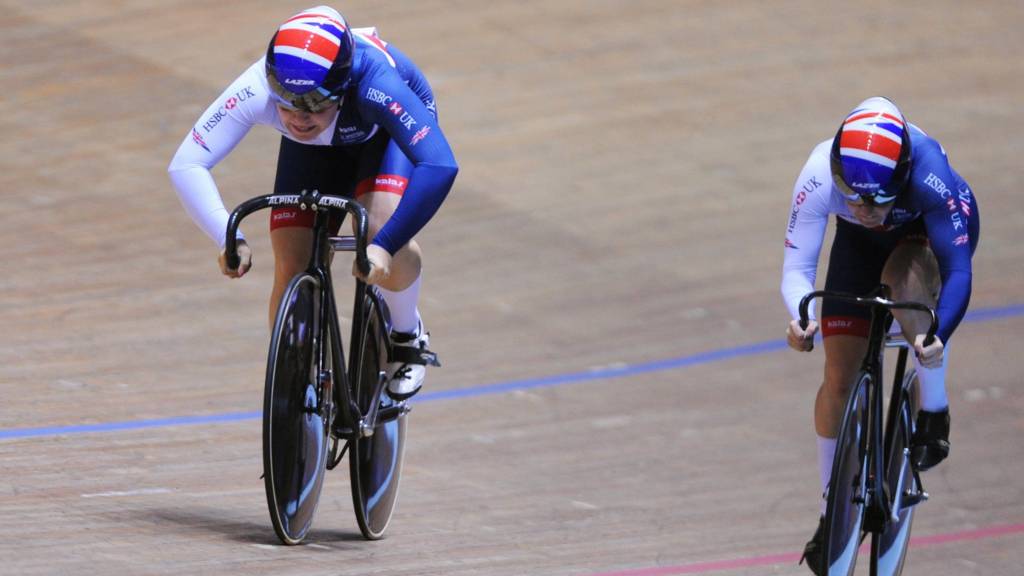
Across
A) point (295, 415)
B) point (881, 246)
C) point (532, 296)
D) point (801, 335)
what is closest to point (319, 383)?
point (295, 415)

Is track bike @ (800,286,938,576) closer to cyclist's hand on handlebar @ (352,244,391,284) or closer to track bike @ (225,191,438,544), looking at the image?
cyclist's hand on handlebar @ (352,244,391,284)

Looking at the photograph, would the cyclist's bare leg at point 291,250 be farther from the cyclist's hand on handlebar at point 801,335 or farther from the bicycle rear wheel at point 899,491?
the bicycle rear wheel at point 899,491

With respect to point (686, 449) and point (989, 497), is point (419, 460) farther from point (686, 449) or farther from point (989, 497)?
point (989, 497)

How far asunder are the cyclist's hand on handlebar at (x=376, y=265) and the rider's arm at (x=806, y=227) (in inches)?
39.0

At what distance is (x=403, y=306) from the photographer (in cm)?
432

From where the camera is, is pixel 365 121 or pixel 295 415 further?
pixel 365 121

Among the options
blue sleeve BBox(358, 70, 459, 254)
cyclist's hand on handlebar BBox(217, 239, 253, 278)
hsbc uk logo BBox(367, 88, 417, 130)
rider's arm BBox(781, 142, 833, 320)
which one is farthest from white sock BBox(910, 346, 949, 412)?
cyclist's hand on handlebar BBox(217, 239, 253, 278)

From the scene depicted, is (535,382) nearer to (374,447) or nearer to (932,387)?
(374,447)

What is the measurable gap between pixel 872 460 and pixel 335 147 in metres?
1.57

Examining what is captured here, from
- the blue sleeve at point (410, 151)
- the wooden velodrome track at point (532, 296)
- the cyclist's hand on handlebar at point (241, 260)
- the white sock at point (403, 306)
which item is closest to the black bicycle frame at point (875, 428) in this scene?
the wooden velodrome track at point (532, 296)

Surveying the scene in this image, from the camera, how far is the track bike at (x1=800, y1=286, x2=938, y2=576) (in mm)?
3871

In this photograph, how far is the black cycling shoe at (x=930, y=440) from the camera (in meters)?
4.16

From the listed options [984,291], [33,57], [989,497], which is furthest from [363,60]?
[33,57]

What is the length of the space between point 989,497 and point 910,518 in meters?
1.11
